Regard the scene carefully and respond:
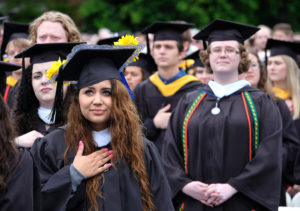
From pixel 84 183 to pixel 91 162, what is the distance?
16 cm

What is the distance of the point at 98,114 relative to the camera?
3.70 meters

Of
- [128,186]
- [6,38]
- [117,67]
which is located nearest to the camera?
[128,186]

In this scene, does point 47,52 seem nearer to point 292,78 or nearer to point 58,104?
point 58,104

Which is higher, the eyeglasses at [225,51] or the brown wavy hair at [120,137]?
the eyeglasses at [225,51]

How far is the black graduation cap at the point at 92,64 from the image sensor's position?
3.66m

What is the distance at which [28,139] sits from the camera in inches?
168

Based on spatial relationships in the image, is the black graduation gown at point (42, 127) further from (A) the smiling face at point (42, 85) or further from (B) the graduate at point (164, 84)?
(B) the graduate at point (164, 84)

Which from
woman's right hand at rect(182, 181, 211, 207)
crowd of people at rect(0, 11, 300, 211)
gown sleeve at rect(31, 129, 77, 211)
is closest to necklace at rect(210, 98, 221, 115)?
crowd of people at rect(0, 11, 300, 211)

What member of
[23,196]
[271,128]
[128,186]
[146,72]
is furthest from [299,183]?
[23,196]

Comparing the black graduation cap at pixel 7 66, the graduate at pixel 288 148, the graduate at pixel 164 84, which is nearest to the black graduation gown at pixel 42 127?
the black graduation cap at pixel 7 66

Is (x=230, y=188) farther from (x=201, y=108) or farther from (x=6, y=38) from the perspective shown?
(x=6, y=38)

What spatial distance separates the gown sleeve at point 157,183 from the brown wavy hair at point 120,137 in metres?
0.05

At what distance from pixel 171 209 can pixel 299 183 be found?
282 cm

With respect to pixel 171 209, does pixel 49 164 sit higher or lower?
higher
